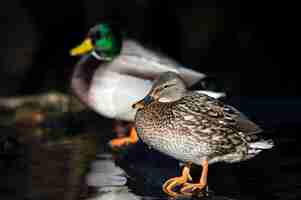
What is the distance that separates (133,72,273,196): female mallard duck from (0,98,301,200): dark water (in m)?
0.21

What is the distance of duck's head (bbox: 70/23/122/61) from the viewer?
8.02 metres

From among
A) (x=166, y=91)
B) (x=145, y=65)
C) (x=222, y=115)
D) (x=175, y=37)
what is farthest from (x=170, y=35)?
(x=222, y=115)

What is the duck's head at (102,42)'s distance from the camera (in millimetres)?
8016

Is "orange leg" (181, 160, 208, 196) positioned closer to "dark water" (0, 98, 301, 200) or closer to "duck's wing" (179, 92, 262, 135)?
"dark water" (0, 98, 301, 200)

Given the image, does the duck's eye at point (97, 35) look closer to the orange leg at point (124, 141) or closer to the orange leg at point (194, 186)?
the orange leg at point (124, 141)

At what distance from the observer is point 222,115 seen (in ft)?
17.4

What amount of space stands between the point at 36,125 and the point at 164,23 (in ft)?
11.0

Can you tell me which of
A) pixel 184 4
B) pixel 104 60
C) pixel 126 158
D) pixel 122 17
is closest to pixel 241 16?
pixel 184 4

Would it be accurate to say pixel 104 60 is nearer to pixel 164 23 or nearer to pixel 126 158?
pixel 126 158

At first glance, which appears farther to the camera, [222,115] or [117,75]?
[117,75]

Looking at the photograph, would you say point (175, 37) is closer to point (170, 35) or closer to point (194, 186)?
point (170, 35)

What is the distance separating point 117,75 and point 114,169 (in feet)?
5.61

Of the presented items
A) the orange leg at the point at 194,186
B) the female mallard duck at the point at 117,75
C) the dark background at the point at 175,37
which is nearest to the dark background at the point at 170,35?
the dark background at the point at 175,37

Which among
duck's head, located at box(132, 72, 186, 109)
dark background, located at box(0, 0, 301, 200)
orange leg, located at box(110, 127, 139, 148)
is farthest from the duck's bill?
dark background, located at box(0, 0, 301, 200)
